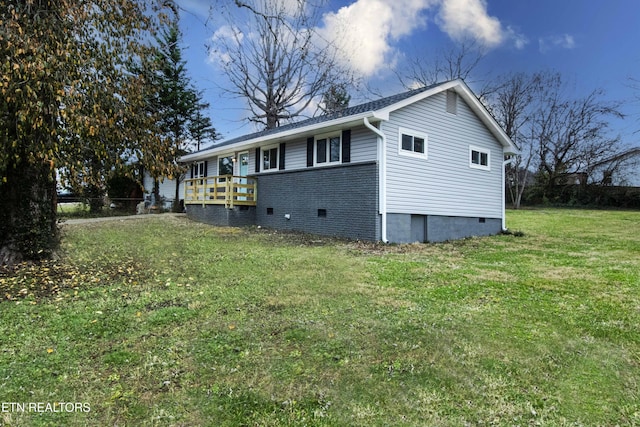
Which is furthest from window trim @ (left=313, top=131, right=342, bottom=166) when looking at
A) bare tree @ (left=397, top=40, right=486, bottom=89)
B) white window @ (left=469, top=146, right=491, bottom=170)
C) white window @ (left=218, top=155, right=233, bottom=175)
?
bare tree @ (left=397, top=40, right=486, bottom=89)

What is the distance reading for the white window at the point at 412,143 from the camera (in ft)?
37.1

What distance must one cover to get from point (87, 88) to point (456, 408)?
5.30 meters

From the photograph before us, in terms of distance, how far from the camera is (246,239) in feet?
36.0

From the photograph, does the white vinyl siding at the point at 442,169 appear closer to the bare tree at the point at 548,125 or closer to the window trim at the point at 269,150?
the window trim at the point at 269,150

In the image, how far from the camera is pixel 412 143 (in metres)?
11.7

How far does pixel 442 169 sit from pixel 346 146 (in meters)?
3.31

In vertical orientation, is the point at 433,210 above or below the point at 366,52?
below

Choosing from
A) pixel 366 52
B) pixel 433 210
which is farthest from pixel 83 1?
pixel 366 52

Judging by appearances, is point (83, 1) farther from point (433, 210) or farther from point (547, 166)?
point (547, 166)


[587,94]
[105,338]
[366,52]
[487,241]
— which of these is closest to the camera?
[105,338]

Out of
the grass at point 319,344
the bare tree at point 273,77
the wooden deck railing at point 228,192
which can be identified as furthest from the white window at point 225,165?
the grass at point 319,344

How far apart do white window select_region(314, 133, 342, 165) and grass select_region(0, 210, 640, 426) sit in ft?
18.3

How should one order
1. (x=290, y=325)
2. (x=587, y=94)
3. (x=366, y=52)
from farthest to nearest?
(x=587, y=94)
(x=366, y=52)
(x=290, y=325)

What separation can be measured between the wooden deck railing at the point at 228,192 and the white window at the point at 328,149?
372 cm
